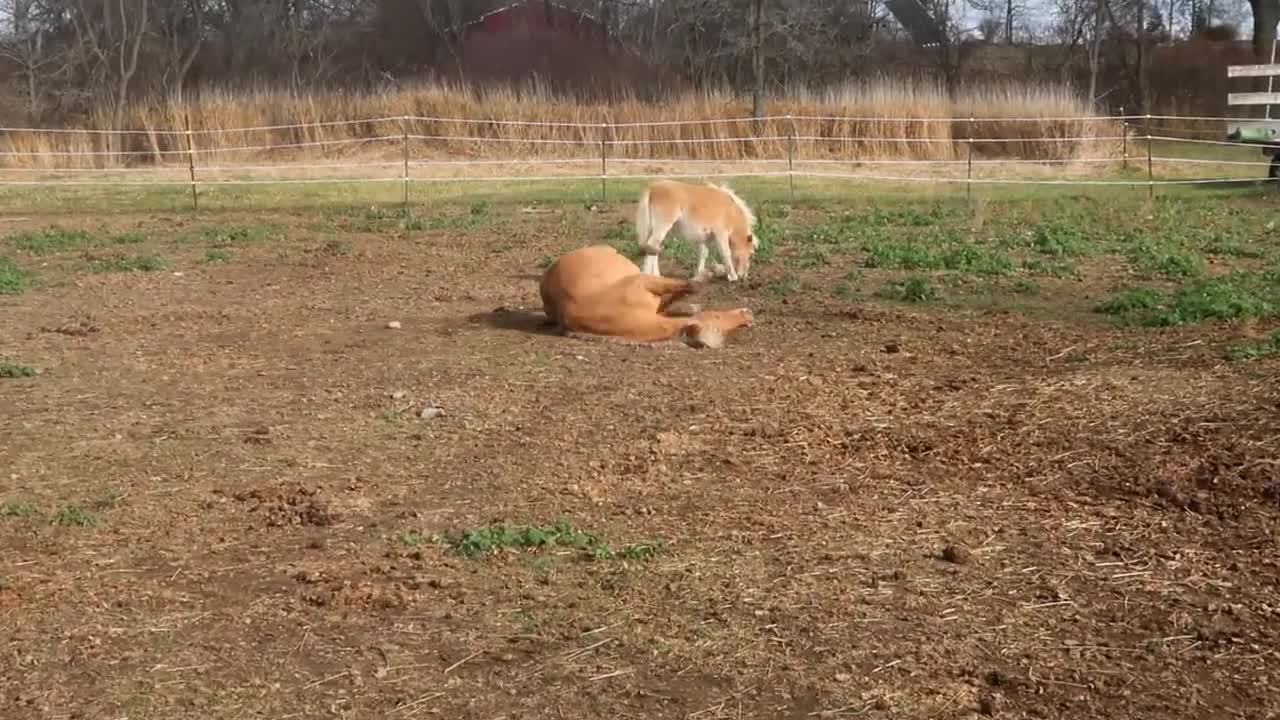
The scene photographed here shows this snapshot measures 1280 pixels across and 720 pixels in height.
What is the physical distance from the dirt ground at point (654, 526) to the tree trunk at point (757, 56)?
19.0 m

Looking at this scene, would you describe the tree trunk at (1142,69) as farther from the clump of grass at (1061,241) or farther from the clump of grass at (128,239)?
the clump of grass at (128,239)

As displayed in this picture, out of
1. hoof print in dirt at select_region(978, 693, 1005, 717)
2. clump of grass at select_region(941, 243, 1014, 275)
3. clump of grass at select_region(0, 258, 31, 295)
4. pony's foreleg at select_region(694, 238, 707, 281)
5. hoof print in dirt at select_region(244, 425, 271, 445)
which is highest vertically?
clump of grass at select_region(0, 258, 31, 295)

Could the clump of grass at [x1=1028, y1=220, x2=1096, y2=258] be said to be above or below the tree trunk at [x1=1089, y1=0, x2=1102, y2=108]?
below

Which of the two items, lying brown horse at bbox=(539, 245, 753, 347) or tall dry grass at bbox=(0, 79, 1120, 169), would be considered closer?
lying brown horse at bbox=(539, 245, 753, 347)

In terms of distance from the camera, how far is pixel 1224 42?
34.1 metres

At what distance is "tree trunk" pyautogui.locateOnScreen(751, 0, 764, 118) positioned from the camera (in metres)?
25.8

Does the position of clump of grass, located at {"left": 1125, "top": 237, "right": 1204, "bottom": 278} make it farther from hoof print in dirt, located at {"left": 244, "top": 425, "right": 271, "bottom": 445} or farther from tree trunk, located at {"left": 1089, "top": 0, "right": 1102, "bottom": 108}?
tree trunk, located at {"left": 1089, "top": 0, "right": 1102, "bottom": 108}

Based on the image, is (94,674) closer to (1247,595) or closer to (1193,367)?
(1247,595)

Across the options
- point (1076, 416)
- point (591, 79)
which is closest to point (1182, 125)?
point (591, 79)

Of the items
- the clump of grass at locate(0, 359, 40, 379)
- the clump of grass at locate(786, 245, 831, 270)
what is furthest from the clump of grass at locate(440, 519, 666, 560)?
the clump of grass at locate(786, 245, 831, 270)

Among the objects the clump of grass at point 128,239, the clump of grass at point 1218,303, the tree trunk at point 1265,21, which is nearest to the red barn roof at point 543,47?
the tree trunk at point 1265,21

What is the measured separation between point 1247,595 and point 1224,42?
118ft

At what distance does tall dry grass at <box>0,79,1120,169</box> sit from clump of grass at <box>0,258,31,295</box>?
37.7ft

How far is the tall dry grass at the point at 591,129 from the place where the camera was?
75.4ft
